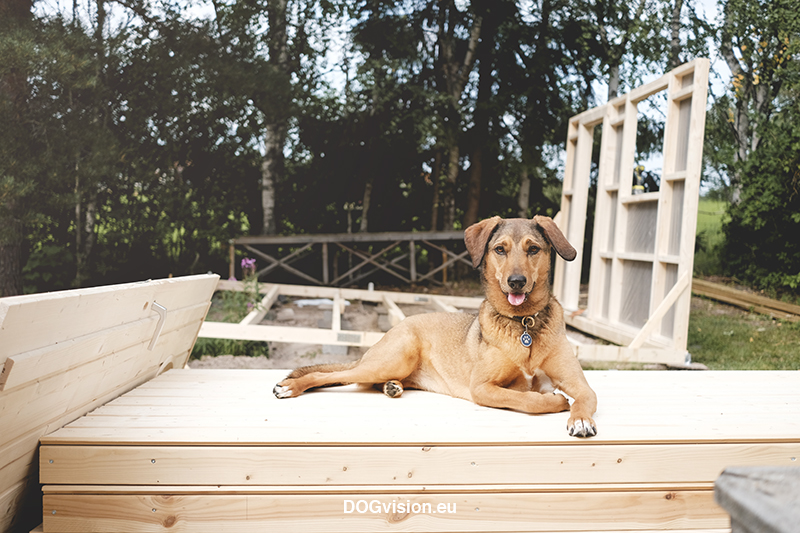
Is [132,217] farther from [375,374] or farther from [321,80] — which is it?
[375,374]

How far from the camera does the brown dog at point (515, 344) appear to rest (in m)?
2.20

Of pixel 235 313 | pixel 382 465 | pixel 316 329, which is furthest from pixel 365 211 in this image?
pixel 382 465

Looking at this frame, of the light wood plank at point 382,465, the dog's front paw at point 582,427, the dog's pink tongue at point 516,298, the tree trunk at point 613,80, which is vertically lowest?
the light wood plank at point 382,465

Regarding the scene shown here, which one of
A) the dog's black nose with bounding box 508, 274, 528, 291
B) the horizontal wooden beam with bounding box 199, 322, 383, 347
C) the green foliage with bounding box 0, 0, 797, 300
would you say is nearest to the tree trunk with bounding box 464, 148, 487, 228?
the green foliage with bounding box 0, 0, 797, 300

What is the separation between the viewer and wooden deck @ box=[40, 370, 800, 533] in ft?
6.28

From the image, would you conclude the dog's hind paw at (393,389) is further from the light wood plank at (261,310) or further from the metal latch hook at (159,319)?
the light wood plank at (261,310)

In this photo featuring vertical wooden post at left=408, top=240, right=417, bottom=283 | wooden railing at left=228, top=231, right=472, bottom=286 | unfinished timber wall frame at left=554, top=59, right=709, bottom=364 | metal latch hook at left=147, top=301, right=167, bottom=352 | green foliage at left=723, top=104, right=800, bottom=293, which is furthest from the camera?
vertical wooden post at left=408, top=240, right=417, bottom=283

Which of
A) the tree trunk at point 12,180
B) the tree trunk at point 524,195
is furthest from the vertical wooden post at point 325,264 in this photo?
the tree trunk at point 12,180

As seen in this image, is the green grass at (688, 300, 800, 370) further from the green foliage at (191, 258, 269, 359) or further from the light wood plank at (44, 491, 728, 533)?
the green foliage at (191, 258, 269, 359)

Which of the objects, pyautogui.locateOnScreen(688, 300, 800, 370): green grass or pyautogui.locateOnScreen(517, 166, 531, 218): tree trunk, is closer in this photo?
pyautogui.locateOnScreen(688, 300, 800, 370): green grass

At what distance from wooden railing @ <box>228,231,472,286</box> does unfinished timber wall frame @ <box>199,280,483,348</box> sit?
2.59 ft

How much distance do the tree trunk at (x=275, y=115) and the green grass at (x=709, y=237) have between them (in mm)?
5885

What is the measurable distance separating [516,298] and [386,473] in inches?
32.0

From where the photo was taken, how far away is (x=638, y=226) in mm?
5922
